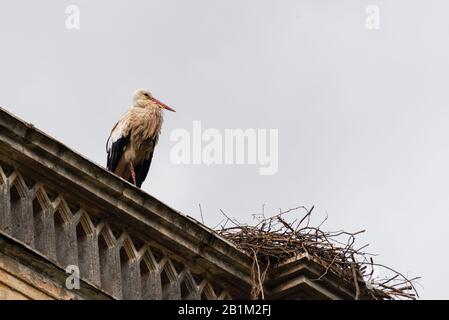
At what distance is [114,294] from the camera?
1379 cm

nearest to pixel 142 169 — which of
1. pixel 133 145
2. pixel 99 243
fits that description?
pixel 133 145

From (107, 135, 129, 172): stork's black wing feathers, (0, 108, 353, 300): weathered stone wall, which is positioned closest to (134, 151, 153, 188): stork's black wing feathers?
(107, 135, 129, 172): stork's black wing feathers

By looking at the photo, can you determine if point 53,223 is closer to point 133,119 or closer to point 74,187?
point 74,187

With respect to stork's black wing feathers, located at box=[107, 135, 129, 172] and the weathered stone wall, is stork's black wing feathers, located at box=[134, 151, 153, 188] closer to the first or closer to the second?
stork's black wing feathers, located at box=[107, 135, 129, 172]

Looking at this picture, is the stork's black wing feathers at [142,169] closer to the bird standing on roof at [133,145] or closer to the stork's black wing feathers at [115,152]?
the bird standing on roof at [133,145]

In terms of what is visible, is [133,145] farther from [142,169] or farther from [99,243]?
[99,243]

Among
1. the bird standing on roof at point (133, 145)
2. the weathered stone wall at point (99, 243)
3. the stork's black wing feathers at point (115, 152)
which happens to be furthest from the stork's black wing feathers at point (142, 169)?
the weathered stone wall at point (99, 243)

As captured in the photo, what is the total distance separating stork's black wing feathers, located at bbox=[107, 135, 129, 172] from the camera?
1989 cm

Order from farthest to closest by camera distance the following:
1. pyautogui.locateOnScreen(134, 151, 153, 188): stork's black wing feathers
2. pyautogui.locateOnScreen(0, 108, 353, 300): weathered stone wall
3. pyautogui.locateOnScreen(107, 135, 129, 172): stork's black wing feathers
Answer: pyautogui.locateOnScreen(134, 151, 153, 188): stork's black wing feathers
pyautogui.locateOnScreen(107, 135, 129, 172): stork's black wing feathers
pyautogui.locateOnScreen(0, 108, 353, 300): weathered stone wall

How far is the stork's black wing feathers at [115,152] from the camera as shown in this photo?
19891 mm
